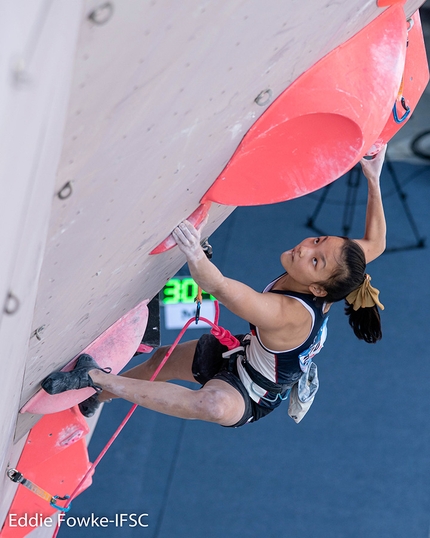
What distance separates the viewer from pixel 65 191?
90 cm

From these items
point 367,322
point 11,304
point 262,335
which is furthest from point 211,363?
point 11,304

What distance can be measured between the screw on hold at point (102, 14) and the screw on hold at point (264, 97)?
552 millimetres

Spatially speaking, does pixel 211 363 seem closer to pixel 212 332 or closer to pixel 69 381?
pixel 212 332

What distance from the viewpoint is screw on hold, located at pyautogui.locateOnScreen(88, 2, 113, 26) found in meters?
0.68

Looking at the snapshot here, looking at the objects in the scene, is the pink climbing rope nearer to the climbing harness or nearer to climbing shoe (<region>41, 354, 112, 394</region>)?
the climbing harness

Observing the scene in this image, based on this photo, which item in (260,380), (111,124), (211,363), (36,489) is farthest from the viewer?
(211,363)

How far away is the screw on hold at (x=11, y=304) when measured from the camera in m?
0.70

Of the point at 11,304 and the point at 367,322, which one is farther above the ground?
the point at 11,304

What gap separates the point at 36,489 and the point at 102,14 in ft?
5.47

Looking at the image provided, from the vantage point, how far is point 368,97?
51.6 inches

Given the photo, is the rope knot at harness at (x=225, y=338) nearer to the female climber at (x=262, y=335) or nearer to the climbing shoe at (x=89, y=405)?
the female climber at (x=262, y=335)

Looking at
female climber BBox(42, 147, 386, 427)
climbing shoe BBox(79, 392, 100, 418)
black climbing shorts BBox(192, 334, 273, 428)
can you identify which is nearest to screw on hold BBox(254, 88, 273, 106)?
female climber BBox(42, 147, 386, 427)

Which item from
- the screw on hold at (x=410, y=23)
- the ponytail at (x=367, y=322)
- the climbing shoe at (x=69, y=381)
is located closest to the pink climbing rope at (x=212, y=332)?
the climbing shoe at (x=69, y=381)

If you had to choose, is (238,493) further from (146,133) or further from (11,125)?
(11,125)
